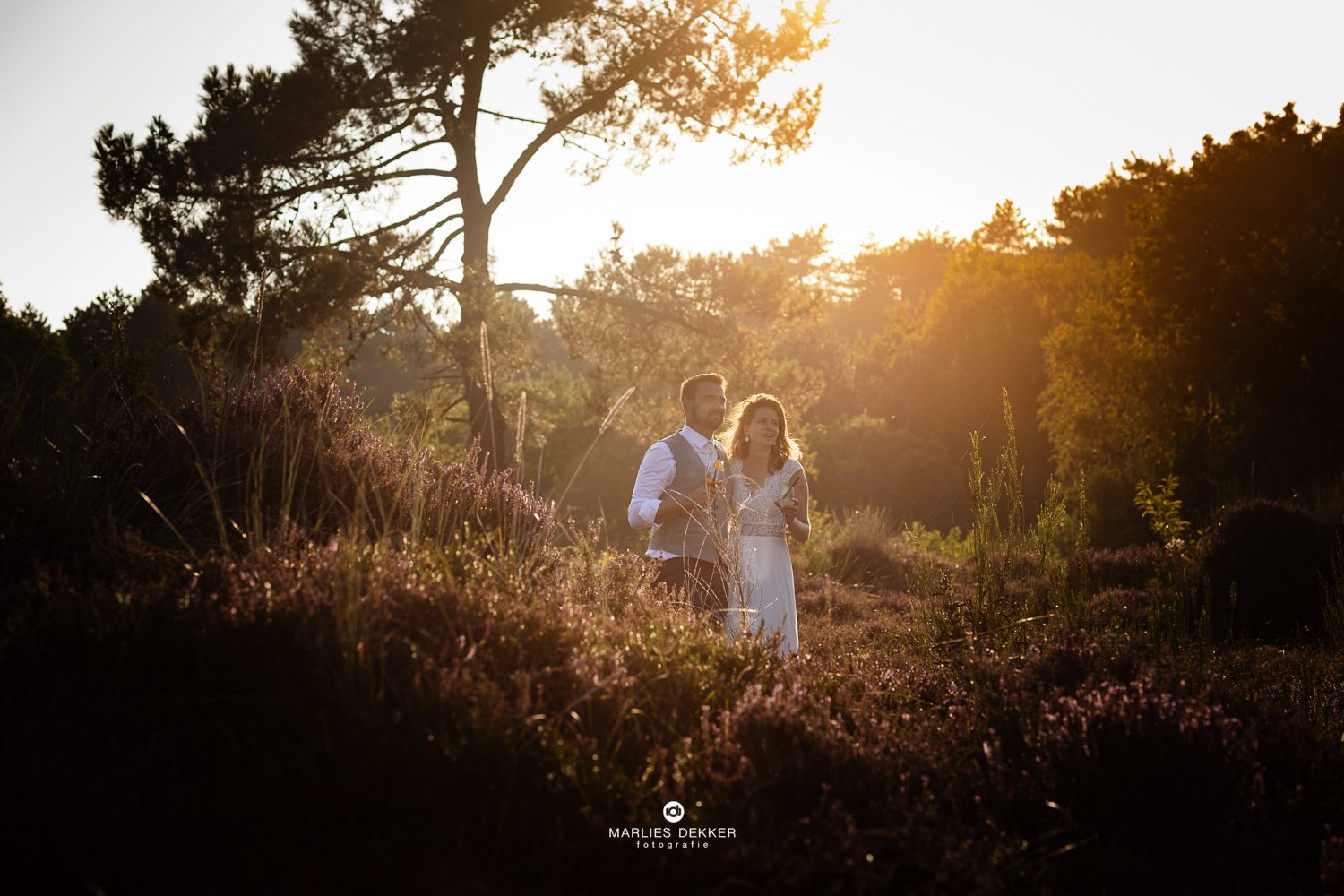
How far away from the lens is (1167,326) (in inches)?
476

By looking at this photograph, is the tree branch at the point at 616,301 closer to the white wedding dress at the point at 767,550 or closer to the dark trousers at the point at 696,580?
the white wedding dress at the point at 767,550

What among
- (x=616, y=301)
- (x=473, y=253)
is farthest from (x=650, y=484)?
(x=473, y=253)

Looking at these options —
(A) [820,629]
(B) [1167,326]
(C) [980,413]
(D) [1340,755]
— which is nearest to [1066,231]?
(C) [980,413]

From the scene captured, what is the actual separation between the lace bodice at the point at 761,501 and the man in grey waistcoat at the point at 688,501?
0.13 m

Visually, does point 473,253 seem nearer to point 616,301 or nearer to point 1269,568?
point 616,301

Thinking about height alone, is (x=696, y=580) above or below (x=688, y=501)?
below

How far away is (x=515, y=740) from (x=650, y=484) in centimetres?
288

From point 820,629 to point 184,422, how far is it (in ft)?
15.6

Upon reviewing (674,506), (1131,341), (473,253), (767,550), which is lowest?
(767,550)

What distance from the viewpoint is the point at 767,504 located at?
15.1 ft

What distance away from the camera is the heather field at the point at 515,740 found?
1.41 m

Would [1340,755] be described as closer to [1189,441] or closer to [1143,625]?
[1143,625]

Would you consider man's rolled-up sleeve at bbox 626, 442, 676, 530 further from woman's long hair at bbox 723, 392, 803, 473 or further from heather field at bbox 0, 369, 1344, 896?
heather field at bbox 0, 369, 1344, 896

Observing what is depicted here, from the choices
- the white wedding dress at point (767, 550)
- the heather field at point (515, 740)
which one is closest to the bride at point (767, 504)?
the white wedding dress at point (767, 550)
